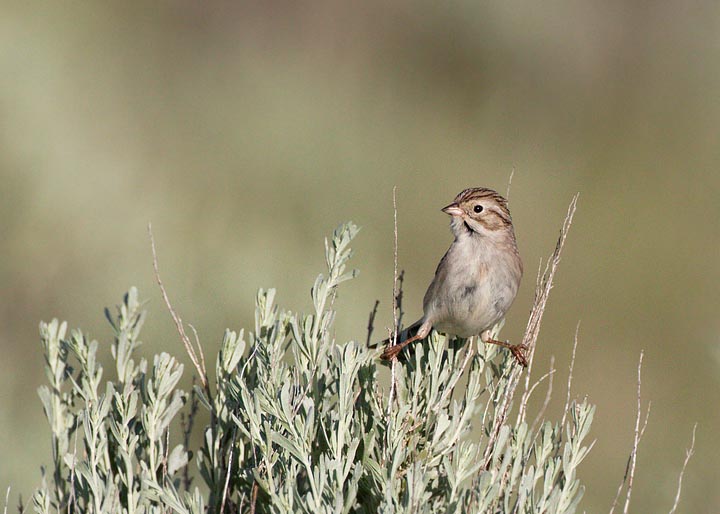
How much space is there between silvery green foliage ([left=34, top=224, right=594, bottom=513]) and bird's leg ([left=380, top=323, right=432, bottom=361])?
108 mm

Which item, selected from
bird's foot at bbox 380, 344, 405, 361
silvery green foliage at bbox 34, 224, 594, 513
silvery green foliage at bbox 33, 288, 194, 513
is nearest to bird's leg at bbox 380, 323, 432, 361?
bird's foot at bbox 380, 344, 405, 361

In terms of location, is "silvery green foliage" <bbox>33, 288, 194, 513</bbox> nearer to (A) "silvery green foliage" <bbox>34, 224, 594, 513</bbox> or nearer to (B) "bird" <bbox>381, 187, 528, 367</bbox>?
(A) "silvery green foliage" <bbox>34, 224, 594, 513</bbox>

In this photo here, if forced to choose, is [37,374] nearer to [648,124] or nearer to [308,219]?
[308,219]

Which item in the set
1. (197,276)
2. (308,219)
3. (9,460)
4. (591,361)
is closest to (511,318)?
(591,361)

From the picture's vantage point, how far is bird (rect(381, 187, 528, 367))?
4.32 meters

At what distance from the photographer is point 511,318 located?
7426mm

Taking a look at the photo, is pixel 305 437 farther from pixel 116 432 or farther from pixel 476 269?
pixel 476 269

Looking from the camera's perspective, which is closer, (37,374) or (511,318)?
(37,374)

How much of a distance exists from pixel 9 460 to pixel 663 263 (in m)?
5.62

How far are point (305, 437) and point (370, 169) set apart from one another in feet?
20.5

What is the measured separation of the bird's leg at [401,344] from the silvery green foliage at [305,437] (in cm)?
11

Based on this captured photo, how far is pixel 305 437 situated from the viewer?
283cm

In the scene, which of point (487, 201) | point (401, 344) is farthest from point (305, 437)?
point (487, 201)

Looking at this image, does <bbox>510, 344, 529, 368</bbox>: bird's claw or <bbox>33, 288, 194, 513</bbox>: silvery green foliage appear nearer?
<bbox>33, 288, 194, 513</bbox>: silvery green foliage
